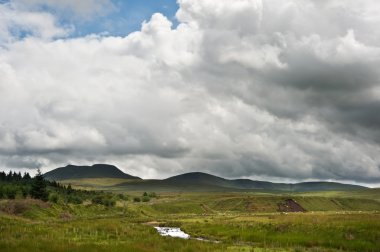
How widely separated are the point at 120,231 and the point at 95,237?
10535 mm

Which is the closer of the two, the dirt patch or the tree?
the dirt patch

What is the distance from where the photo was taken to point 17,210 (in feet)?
367

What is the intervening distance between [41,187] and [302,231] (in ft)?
335

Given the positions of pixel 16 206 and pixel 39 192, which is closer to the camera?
pixel 16 206

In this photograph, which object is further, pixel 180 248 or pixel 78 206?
pixel 78 206

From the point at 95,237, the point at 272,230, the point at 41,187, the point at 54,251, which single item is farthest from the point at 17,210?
the point at 54,251

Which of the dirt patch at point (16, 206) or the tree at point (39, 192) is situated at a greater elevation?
the tree at point (39, 192)

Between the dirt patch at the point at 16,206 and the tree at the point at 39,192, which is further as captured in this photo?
the tree at the point at 39,192

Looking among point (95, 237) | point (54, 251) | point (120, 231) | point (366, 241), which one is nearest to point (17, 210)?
point (120, 231)

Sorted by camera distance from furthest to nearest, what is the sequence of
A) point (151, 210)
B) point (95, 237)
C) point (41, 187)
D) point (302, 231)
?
point (151, 210) < point (41, 187) < point (302, 231) < point (95, 237)

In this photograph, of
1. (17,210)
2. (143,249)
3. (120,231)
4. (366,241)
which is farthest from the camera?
(17,210)

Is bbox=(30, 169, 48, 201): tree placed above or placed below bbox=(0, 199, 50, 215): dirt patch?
above

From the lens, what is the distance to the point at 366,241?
5675 centimetres

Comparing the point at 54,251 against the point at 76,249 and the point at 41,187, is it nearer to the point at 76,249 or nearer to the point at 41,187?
the point at 76,249
